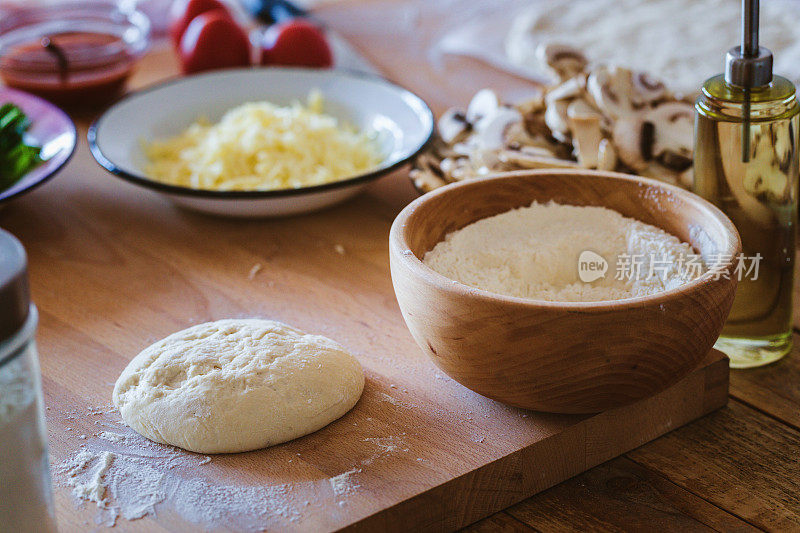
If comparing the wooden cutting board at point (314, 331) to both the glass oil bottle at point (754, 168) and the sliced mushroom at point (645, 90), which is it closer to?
the glass oil bottle at point (754, 168)

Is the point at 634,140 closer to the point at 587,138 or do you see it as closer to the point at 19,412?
the point at 587,138

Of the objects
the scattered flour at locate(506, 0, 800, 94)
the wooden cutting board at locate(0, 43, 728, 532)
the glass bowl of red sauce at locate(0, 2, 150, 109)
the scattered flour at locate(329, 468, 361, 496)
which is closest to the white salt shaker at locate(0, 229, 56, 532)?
the wooden cutting board at locate(0, 43, 728, 532)

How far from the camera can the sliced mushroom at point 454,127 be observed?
1.32 metres

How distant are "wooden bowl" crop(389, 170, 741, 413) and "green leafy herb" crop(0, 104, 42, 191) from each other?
0.65 m

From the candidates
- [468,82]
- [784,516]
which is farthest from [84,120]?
[784,516]

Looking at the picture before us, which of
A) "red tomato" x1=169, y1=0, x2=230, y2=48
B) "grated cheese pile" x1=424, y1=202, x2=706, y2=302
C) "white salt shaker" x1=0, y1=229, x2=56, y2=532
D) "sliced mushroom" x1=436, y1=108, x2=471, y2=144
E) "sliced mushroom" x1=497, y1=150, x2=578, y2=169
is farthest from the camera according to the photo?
"red tomato" x1=169, y1=0, x2=230, y2=48

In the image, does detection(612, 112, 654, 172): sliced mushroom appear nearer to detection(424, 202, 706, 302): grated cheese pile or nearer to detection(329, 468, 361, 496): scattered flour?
detection(424, 202, 706, 302): grated cheese pile

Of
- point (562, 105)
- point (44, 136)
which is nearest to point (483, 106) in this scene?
point (562, 105)

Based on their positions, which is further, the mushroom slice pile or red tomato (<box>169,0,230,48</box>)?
red tomato (<box>169,0,230,48</box>)

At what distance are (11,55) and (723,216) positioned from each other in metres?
1.24

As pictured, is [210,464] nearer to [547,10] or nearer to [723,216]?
[723,216]

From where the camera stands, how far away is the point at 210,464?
0.78 m

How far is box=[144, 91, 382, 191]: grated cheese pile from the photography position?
4.00ft

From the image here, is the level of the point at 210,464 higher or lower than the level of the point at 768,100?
lower
